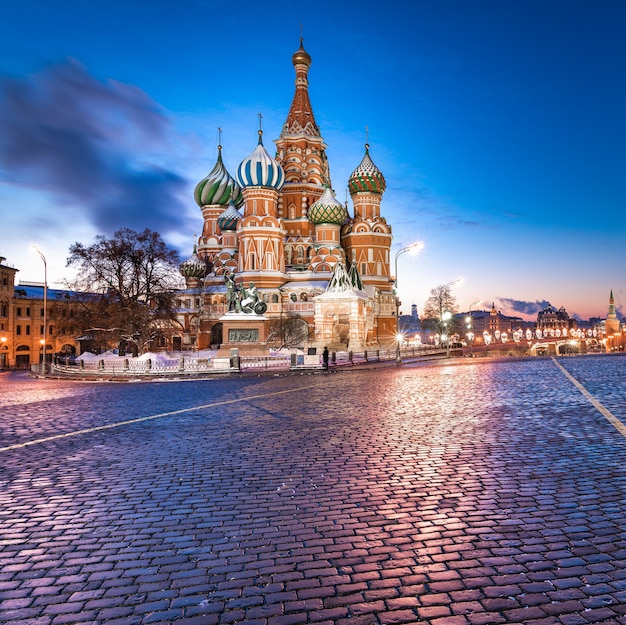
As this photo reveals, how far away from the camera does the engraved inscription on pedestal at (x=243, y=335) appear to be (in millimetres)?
31922

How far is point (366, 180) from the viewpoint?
59.4 m

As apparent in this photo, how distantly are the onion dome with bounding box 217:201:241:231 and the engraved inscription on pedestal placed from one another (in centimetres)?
3101

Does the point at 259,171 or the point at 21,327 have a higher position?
the point at 259,171

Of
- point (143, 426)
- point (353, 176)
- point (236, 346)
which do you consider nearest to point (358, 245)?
point (353, 176)

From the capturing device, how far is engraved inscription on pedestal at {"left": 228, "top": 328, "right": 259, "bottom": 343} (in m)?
31.9

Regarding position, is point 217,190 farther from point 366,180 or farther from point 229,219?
point 366,180

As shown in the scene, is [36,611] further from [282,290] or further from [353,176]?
[353,176]

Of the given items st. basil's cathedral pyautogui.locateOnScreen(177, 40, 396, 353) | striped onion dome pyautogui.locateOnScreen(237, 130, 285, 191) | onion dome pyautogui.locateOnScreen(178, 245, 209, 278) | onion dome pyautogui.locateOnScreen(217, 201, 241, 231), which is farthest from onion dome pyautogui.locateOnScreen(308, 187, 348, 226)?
onion dome pyautogui.locateOnScreen(178, 245, 209, 278)

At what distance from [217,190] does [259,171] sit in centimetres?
1143

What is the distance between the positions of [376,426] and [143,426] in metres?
4.69

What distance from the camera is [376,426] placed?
959 cm

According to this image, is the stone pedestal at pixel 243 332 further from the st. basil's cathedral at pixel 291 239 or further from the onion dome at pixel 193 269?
the onion dome at pixel 193 269

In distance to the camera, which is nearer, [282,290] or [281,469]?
[281,469]

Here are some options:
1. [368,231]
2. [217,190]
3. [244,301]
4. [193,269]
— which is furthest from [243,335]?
[217,190]
